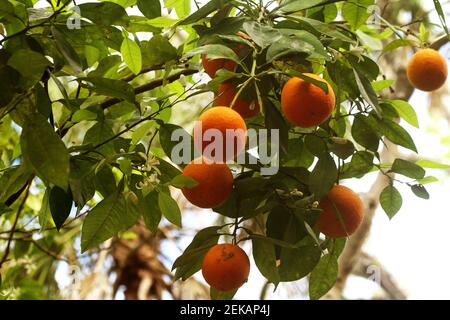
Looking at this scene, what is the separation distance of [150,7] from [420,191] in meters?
0.41

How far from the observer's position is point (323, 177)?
73 cm

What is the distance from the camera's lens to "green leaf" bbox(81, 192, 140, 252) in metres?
0.78

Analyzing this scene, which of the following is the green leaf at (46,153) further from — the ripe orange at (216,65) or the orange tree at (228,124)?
the ripe orange at (216,65)

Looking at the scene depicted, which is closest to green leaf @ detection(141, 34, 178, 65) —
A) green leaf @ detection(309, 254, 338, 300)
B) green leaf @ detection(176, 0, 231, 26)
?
green leaf @ detection(176, 0, 231, 26)

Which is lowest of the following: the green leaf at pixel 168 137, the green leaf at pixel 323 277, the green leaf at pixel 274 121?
the green leaf at pixel 323 277

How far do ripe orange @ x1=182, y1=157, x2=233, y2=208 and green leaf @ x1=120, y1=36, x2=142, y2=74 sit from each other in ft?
0.67

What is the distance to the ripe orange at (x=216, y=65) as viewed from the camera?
0.72 meters

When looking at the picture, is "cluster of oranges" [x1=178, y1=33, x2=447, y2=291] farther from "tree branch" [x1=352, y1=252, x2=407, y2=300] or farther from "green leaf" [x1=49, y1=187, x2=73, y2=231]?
"tree branch" [x1=352, y1=252, x2=407, y2=300]

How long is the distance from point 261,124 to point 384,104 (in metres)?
0.16

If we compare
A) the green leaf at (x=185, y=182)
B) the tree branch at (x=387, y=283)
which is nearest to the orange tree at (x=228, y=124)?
the green leaf at (x=185, y=182)

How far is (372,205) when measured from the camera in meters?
1.98

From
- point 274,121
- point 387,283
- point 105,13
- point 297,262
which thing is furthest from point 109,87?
point 387,283
